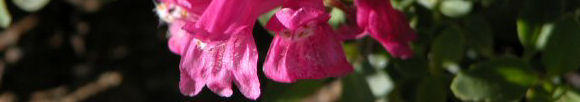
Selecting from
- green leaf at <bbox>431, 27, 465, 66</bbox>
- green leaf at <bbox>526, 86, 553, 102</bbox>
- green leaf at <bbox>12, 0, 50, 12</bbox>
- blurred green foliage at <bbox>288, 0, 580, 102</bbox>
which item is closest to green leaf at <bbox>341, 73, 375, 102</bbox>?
blurred green foliage at <bbox>288, 0, 580, 102</bbox>

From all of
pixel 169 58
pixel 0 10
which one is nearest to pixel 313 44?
pixel 0 10

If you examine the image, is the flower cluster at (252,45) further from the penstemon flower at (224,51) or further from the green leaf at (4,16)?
the green leaf at (4,16)

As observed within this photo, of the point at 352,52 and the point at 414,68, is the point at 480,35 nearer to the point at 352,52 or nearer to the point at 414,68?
the point at 414,68

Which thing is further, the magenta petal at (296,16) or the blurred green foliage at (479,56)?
the blurred green foliage at (479,56)

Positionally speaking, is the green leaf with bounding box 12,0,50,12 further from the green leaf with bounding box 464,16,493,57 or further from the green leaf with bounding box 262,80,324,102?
the green leaf with bounding box 464,16,493,57

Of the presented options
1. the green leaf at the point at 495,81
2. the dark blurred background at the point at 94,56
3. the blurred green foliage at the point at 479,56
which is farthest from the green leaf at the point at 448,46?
the dark blurred background at the point at 94,56

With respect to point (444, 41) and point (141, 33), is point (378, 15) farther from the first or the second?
point (141, 33)
